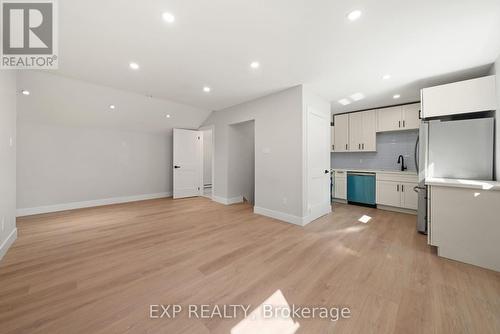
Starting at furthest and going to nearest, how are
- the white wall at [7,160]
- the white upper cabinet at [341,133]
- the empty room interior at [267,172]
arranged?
the white upper cabinet at [341,133], the white wall at [7,160], the empty room interior at [267,172]

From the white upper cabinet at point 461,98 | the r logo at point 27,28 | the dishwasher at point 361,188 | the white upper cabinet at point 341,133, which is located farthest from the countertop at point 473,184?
the r logo at point 27,28

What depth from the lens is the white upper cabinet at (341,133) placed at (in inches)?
196

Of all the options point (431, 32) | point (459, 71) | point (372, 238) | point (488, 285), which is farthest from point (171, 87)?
point (488, 285)

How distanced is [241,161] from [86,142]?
4024 millimetres

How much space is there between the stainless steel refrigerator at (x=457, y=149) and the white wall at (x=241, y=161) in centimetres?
359

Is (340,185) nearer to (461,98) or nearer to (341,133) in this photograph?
(341,133)

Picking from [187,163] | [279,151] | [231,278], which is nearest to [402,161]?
[279,151]

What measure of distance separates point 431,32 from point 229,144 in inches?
158

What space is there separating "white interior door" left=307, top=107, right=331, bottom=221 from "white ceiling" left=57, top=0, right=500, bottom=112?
2.26 ft

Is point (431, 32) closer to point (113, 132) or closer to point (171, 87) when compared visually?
point (171, 87)

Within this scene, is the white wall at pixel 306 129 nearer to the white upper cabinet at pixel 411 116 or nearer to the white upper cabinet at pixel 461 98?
the white upper cabinet at pixel 461 98

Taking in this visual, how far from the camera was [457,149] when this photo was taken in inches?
103

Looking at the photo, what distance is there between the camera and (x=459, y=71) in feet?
9.00

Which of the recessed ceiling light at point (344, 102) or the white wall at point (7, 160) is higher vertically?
the recessed ceiling light at point (344, 102)
